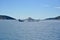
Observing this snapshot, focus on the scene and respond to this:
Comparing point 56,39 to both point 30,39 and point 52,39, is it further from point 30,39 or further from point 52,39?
point 30,39

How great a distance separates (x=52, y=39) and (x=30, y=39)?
117cm

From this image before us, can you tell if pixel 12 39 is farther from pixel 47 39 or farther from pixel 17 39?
pixel 47 39

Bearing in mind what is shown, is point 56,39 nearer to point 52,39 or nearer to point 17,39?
point 52,39

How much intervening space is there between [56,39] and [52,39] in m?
0.27

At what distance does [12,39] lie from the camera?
7855 mm

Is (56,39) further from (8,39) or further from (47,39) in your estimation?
(8,39)

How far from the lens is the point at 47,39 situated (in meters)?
7.69

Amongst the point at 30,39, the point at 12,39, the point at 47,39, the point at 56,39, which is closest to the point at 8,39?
the point at 12,39

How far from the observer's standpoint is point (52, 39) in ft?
25.2

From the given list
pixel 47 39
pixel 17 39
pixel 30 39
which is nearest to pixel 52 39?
pixel 47 39

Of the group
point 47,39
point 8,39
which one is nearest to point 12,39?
point 8,39

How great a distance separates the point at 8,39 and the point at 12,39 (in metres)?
0.24

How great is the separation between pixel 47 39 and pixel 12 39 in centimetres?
187

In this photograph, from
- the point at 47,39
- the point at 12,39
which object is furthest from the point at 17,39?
the point at 47,39
